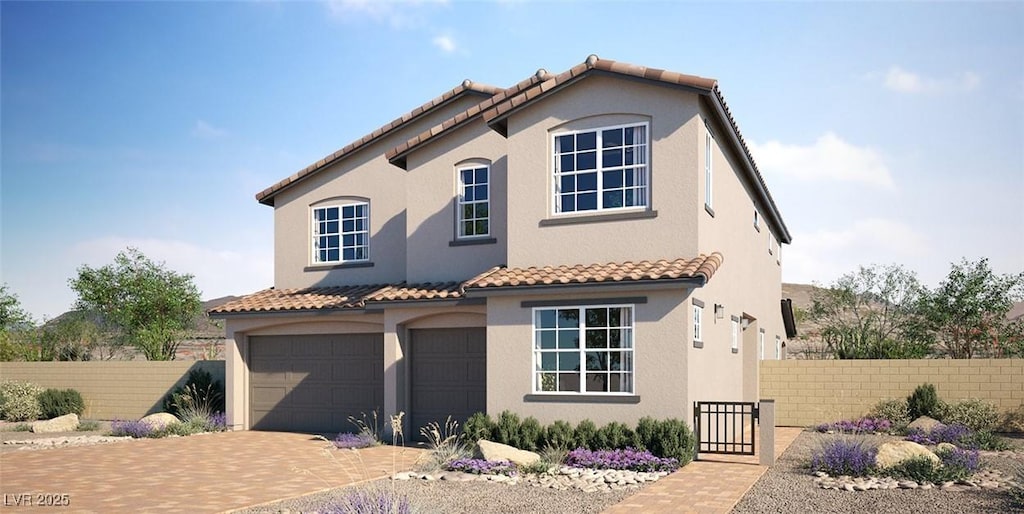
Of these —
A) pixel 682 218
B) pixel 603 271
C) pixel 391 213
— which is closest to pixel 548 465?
pixel 603 271

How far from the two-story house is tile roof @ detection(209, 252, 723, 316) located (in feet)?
0.21

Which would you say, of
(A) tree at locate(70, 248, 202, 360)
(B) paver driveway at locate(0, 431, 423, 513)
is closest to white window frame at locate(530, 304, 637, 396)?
(B) paver driveway at locate(0, 431, 423, 513)

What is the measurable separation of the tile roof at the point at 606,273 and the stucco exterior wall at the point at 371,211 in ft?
17.7

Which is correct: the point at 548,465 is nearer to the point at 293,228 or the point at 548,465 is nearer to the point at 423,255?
the point at 423,255

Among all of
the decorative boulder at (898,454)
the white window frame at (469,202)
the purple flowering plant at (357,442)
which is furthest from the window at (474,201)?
the decorative boulder at (898,454)

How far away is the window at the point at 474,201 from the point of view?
1927cm

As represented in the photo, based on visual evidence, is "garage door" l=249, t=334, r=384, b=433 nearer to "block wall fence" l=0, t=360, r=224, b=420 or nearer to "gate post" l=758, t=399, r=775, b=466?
"block wall fence" l=0, t=360, r=224, b=420

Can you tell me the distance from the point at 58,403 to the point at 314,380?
9392 millimetres

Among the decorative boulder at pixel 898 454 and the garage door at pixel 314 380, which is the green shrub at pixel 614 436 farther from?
the garage door at pixel 314 380

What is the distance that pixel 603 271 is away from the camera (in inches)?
606

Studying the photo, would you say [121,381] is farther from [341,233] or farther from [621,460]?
[621,460]

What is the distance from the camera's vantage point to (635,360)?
15.1m

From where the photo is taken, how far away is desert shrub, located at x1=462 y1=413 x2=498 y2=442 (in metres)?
15.8

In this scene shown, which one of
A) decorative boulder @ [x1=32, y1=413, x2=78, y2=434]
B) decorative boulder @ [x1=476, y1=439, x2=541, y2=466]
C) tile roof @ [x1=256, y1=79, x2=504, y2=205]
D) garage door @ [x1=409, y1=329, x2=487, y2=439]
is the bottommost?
decorative boulder @ [x1=32, y1=413, x2=78, y2=434]
